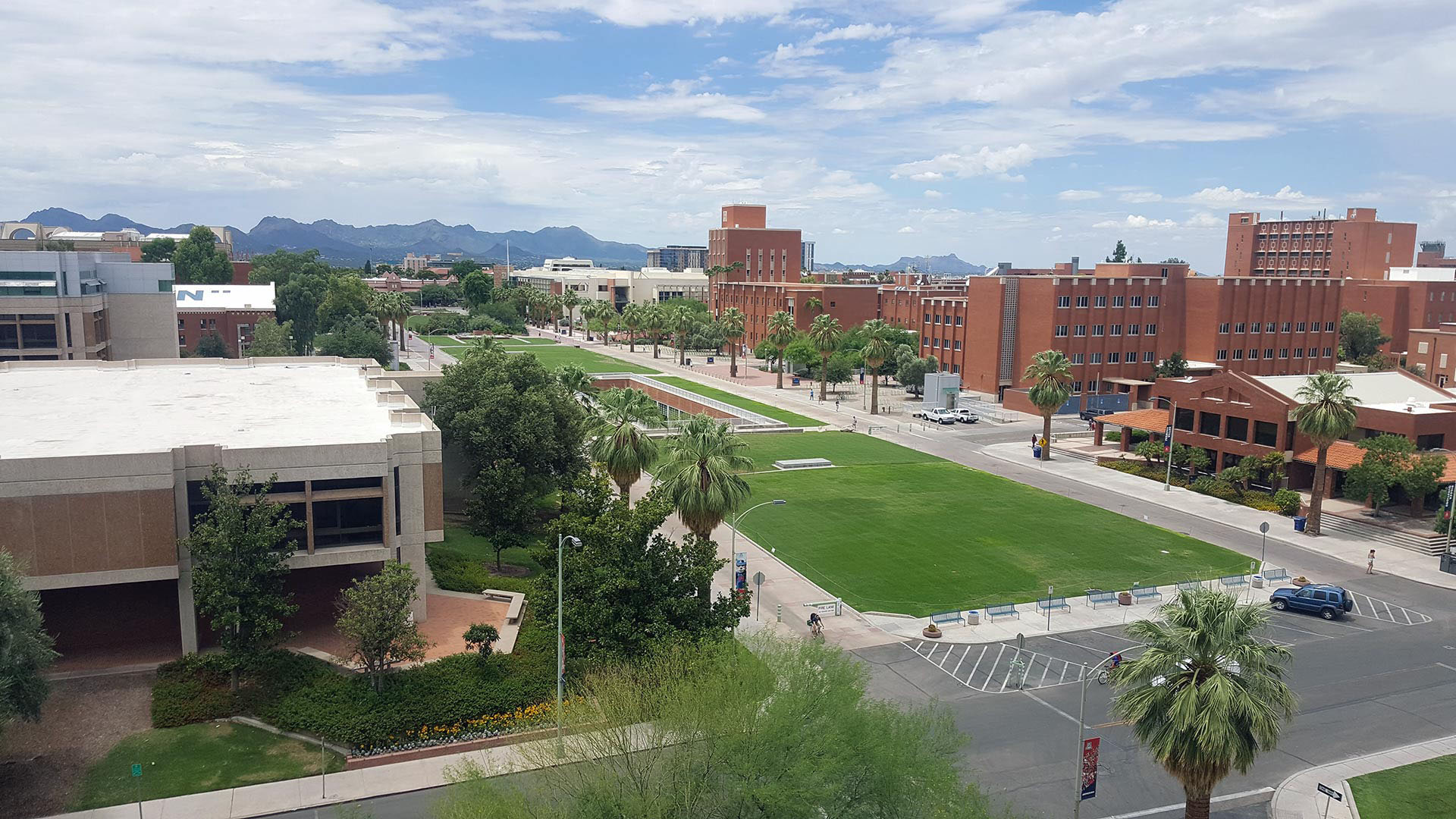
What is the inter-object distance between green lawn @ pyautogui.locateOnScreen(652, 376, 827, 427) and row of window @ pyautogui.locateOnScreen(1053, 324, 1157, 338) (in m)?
31.3

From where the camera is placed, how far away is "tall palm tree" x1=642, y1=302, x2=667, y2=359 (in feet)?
513

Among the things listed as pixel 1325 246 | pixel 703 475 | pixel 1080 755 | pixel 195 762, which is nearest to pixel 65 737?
pixel 195 762

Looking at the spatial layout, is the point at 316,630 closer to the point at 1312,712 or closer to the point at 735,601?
the point at 735,601

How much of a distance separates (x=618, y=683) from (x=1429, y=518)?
57.2m

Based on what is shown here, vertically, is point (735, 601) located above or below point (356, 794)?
above

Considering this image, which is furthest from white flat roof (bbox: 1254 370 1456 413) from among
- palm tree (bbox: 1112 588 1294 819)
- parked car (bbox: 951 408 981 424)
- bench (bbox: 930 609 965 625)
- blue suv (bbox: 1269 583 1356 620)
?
palm tree (bbox: 1112 588 1294 819)

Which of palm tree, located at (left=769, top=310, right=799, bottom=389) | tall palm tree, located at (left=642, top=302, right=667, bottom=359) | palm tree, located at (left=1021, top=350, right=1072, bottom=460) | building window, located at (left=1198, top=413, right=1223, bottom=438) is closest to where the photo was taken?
building window, located at (left=1198, top=413, right=1223, bottom=438)

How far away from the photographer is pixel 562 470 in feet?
166

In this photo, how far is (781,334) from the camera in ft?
395

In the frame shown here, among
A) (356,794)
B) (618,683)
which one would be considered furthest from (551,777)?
(356,794)

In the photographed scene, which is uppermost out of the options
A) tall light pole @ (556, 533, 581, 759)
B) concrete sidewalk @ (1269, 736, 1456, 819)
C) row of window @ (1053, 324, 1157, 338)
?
row of window @ (1053, 324, 1157, 338)

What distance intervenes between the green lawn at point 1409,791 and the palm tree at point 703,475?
22.4 m

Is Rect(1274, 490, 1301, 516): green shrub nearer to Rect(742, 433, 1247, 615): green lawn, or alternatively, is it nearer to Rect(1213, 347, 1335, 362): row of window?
Rect(742, 433, 1247, 615): green lawn

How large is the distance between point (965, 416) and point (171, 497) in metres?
76.1
